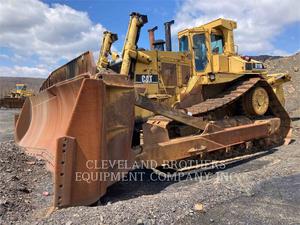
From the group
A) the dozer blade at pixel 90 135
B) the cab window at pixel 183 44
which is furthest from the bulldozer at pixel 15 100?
the dozer blade at pixel 90 135

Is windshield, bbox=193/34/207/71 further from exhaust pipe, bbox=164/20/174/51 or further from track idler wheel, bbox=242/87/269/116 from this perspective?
track idler wheel, bbox=242/87/269/116

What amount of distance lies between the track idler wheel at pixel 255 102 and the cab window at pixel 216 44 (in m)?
1.28

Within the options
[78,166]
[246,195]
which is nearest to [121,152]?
[78,166]

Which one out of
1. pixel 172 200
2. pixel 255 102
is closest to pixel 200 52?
pixel 255 102

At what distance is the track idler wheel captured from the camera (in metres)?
7.73

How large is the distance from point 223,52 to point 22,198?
18.9ft

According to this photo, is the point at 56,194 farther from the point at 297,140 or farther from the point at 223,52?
the point at 297,140

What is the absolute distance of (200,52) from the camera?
7.89 metres

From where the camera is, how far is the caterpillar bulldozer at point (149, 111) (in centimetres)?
422

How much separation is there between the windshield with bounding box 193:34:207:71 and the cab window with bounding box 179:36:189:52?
0.18 m

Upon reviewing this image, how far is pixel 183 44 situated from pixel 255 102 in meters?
2.08

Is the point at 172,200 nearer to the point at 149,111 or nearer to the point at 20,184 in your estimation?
the point at 149,111

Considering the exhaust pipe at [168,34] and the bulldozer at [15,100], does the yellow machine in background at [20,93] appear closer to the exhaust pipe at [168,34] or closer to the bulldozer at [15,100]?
the bulldozer at [15,100]

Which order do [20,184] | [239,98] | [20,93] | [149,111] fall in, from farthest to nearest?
[20,93], [239,98], [149,111], [20,184]
